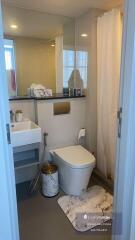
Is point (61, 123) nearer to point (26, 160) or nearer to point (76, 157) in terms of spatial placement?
point (76, 157)

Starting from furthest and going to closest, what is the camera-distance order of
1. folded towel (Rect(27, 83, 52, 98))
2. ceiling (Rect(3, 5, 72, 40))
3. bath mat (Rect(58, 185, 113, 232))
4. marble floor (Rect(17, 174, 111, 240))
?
folded towel (Rect(27, 83, 52, 98)) → ceiling (Rect(3, 5, 72, 40)) → bath mat (Rect(58, 185, 113, 232)) → marble floor (Rect(17, 174, 111, 240))

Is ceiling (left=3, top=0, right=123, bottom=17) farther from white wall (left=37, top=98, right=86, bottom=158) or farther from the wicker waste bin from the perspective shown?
the wicker waste bin

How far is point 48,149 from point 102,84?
1.04 meters

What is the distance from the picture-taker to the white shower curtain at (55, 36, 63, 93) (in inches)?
90.0

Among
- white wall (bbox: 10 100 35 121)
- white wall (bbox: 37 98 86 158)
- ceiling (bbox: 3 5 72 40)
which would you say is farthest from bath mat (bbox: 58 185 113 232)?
ceiling (bbox: 3 5 72 40)

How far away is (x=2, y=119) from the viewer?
846 millimetres

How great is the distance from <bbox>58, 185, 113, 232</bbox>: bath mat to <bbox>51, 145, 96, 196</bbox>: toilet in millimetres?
101

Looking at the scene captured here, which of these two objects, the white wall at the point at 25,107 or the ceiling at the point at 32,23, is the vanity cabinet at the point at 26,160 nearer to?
the white wall at the point at 25,107

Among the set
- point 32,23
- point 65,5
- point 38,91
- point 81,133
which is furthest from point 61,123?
point 65,5

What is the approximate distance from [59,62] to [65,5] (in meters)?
0.63

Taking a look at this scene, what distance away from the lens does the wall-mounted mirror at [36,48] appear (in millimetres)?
2025

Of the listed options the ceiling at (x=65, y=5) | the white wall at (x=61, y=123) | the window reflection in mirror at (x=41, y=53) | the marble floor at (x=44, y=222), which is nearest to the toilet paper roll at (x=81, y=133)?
the white wall at (x=61, y=123)

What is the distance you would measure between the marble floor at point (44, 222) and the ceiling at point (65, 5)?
6.81 ft

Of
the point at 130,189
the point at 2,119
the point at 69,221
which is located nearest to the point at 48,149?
the point at 69,221
